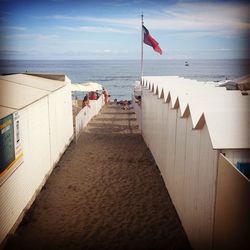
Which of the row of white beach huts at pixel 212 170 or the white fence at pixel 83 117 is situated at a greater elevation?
the row of white beach huts at pixel 212 170

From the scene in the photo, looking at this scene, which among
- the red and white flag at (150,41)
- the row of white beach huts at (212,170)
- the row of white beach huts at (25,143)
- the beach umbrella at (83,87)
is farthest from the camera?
the beach umbrella at (83,87)

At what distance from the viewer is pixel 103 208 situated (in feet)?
23.6

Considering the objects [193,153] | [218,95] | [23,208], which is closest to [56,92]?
[23,208]

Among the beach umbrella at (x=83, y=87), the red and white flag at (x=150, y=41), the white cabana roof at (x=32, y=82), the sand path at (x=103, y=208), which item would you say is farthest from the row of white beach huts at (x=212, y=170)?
the beach umbrella at (x=83, y=87)

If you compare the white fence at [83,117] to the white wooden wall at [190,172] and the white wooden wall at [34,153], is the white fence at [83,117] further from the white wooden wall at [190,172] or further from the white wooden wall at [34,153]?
the white wooden wall at [190,172]

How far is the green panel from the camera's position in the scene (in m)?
5.21

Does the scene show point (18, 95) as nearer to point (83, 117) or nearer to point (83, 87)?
point (83, 117)

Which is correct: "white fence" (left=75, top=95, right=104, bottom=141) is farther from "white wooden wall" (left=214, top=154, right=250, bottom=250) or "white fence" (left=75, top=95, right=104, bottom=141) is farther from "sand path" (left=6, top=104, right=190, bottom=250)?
"white wooden wall" (left=214, top=154, right=250, bottom=250)

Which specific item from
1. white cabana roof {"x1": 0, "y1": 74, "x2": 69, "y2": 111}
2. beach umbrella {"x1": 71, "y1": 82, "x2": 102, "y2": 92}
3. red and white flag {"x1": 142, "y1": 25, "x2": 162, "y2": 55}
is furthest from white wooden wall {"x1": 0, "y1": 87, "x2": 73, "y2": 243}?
beach umbrella {"x1": 71, "y1": 82, "x2": 102, "y2": 92}

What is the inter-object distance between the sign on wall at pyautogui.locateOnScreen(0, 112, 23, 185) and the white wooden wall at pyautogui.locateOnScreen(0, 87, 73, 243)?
0.62ft

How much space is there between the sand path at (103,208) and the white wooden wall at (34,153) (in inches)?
13.5

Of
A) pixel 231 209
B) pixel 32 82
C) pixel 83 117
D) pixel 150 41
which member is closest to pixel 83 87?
pixel 83 117

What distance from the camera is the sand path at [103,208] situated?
230 inches

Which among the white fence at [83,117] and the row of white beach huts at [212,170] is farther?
the white fence at [83,117]
